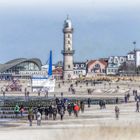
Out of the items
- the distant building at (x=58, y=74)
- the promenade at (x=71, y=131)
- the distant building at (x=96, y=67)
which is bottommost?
the promenade at (x=71, y=131)

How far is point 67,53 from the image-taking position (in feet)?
436

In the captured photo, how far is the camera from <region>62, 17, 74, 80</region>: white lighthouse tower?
433ft

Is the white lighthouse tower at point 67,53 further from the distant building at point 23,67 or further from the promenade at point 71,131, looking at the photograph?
the promenade at point 71,131

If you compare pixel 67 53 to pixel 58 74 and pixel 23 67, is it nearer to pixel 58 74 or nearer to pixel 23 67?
pixel 58 74

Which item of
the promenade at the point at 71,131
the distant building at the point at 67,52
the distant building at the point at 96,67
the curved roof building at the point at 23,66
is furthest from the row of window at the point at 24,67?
the promenade at the point at 71,131

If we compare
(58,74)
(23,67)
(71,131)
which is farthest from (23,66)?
(71,131)

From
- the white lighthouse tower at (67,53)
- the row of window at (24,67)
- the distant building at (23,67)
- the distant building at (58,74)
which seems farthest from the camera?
the row of window at (24,67)

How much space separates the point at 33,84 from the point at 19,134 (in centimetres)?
5467

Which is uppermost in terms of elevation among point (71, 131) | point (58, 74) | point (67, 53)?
point (67, 53)

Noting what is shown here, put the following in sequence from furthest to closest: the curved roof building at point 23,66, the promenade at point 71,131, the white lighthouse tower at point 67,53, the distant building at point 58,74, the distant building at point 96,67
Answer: the distant building at point 96,67 → the curved roof building at point 23,66 → the distant building at point 58,74 → the white lighthouse tower at point 67,53 → the promenade at point 71,131

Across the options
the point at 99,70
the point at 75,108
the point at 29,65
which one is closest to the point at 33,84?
the point at 75,108

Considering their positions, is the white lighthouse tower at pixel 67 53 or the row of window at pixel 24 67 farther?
the row of window at pixel 24 67

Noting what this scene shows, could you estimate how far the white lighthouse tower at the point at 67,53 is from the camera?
132m

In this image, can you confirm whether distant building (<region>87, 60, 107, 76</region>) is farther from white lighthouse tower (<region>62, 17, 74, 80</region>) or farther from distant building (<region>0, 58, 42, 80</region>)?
white lighthouse tower (<region>62, 17, 74, 80</region>)
